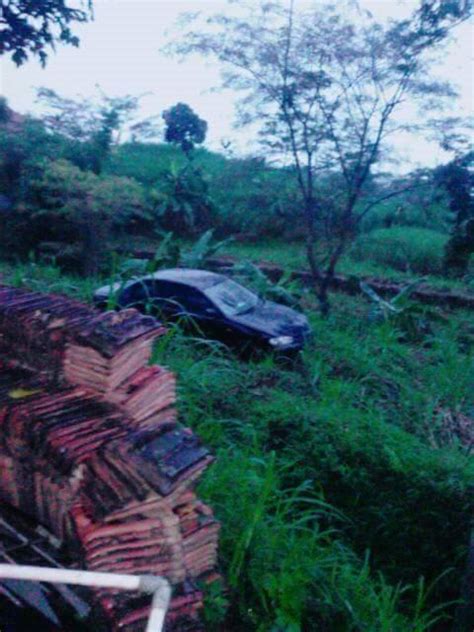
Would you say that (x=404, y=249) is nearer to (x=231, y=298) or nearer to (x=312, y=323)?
(x=312, y=323)

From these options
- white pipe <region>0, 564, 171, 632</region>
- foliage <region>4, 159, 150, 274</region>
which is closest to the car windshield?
foliage <region>4, 159, 150, 274</region>

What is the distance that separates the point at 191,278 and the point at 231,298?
66 centimetres

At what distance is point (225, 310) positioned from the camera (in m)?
9.67

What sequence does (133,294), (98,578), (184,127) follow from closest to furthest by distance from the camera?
(98,578), (133,294), (184,127)

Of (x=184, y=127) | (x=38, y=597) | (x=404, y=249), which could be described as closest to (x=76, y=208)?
(x=404, y=249)

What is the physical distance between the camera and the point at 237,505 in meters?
4.09

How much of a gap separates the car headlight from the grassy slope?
0.31 metres

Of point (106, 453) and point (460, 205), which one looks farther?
point (460, 205)

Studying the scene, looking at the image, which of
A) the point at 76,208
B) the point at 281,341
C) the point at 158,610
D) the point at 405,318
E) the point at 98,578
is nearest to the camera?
the point at 158,610

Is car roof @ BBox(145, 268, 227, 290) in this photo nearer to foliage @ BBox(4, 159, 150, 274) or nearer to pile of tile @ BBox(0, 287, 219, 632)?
foliage @ BBox(4, 159, 150, 274)

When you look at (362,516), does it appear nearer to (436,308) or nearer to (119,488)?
(119,488)

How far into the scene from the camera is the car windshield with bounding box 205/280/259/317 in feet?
32.0

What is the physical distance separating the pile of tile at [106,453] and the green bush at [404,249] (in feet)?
49.3

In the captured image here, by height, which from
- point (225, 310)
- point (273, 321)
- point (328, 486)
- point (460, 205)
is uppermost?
point (460, 205)
